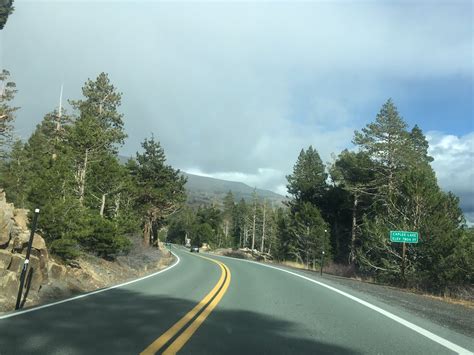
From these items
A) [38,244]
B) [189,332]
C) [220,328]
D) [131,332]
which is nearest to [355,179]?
[38,244]

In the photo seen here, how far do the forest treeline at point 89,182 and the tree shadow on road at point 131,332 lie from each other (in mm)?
6102

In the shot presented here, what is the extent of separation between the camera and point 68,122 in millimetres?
50969

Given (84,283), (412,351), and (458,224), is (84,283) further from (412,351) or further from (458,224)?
(458,224)

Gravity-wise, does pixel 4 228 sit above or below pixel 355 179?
below

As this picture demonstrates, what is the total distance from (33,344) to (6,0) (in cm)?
2041

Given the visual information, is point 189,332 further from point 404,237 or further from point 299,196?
point 299,196

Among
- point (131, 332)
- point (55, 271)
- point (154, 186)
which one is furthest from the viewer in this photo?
point (154, 186)

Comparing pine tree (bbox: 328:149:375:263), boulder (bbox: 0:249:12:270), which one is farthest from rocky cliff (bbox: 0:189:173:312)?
pine tree (bbox: 328:149:375:263)

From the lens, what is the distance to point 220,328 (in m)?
7.98

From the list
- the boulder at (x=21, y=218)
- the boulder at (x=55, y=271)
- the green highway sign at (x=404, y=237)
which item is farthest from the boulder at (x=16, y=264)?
the green highway sign at (x=404, y=237)

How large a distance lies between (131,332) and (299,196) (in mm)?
59927

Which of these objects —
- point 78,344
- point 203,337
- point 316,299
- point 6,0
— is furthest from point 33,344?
point 6,0

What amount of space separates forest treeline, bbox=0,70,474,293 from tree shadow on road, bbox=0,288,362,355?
704cm

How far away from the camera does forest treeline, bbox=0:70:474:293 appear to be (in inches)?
725
